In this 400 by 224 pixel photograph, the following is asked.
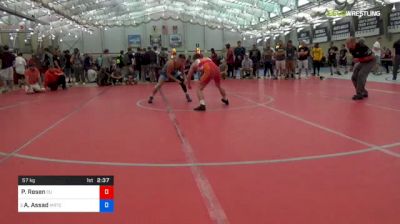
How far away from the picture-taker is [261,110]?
9.43 metres

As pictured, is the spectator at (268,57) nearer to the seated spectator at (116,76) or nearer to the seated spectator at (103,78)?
the seated spectator at (116,76)

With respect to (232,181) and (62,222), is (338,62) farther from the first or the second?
(62,222)

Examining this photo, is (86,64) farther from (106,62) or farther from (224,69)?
(224,69)

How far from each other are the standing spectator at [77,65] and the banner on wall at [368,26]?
21.9 metres

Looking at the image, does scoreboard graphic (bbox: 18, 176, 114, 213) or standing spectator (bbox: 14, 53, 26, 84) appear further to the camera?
standing spectator (bbox: 14, 53, 26, 84)

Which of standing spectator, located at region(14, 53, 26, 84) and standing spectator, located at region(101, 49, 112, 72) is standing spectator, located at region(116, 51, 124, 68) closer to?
standing spectator, located at region(101, 49, 112, 72)

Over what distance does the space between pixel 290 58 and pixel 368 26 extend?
15.4 meters

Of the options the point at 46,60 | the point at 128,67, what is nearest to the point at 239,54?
the point at 128,67

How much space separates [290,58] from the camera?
19.8 m

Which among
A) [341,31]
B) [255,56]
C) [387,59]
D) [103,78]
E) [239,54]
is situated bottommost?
[103,78]

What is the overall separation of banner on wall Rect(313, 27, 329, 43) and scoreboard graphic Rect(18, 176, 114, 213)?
3971 centimetres

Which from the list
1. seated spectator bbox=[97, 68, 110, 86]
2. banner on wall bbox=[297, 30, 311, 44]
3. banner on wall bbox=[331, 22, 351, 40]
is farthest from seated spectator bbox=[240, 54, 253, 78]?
banner on wall bbox=[297, 30, 311, 44]

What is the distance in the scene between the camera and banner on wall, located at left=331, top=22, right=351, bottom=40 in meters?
34.8

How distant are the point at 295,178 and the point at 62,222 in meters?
2.38
